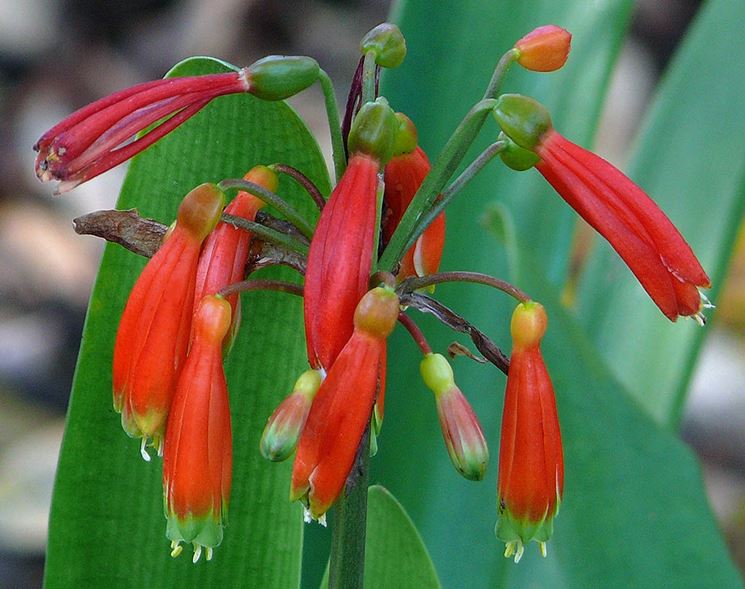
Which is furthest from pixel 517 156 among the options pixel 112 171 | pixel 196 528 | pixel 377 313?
pixel 112 171

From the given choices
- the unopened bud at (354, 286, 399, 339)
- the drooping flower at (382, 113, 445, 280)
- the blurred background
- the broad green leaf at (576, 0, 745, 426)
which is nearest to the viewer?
the unopened bud at (354, 286, 399, 339)

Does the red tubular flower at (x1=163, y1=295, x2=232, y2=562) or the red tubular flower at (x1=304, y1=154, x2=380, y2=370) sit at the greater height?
the red tubular flower at (x1=304, y1=154, x2=380, y2=370)

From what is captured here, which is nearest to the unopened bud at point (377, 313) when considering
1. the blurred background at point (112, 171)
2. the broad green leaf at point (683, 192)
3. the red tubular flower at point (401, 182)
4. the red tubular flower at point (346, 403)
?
the red tubular flower at point (346, 403)

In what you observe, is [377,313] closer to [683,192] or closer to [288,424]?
[288,424]

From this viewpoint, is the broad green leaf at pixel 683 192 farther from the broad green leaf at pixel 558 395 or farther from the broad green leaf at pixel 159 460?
the broad green leaf at pixel 159 460

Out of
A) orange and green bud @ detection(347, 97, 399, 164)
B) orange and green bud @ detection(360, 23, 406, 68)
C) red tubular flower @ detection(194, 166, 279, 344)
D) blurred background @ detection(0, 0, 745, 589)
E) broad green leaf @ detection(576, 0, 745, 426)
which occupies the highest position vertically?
blurred background @ detection(0, 0, 745, 589)

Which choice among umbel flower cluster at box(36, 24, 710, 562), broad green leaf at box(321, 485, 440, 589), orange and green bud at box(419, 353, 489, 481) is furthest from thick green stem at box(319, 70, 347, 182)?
broad green leaf at box(321, 485, 440, 589)

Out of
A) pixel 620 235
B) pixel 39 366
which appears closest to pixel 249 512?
pixel 620 235

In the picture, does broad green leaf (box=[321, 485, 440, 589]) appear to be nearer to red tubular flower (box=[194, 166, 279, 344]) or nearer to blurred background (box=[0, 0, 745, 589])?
red tubular flower (box=[194, 166, 279, 344])
